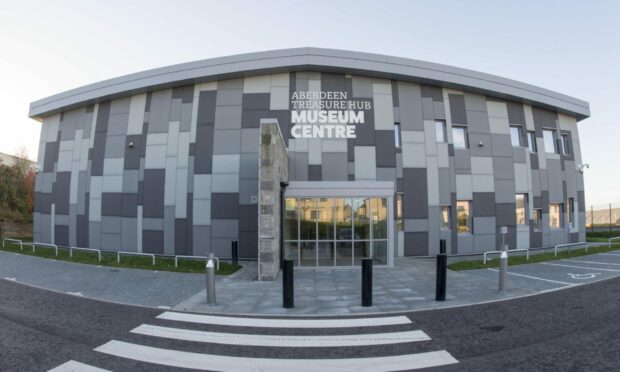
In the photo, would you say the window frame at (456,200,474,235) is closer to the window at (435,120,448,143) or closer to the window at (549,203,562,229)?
the window at (435,120,448,143)

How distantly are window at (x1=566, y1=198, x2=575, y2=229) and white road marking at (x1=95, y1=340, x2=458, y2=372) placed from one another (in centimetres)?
1946

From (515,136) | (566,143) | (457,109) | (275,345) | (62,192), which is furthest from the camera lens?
(566,143)

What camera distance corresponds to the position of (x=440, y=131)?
16234 mm

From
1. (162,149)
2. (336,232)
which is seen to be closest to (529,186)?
(336,232)

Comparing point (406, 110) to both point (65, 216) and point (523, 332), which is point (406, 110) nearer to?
point (523, 332)

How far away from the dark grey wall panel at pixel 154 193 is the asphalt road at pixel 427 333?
8.67 metres

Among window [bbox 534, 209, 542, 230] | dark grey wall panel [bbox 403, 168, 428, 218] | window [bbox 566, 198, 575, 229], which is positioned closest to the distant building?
dark grey wall panel [bbox 403, 168, 428, 218]

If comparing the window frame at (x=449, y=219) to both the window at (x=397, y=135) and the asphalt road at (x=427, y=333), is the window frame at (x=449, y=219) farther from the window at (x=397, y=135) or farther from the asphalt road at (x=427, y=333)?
the asphalt road at (x=427, y=333)

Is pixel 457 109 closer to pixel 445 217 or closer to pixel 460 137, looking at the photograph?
pixel 460 137

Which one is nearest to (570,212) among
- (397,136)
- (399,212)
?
(399,212)

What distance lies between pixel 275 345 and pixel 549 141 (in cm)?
2111

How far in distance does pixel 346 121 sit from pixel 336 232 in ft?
20.1

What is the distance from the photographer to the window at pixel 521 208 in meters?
16.9

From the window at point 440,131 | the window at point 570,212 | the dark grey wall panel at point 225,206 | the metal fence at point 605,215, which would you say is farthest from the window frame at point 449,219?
the metal fence at point 605,215
